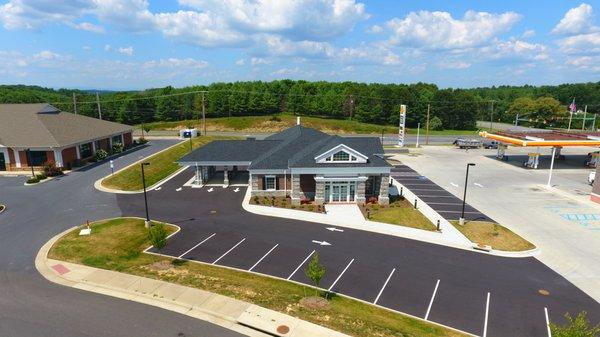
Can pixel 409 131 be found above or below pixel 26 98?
below

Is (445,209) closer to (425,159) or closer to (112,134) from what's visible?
(425,159)

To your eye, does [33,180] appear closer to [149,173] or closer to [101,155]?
[149,173]

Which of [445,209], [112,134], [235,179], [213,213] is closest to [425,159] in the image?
[445,209]

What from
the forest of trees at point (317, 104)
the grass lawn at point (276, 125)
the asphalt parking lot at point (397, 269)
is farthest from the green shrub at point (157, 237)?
the forest of trees at point (317, 104)

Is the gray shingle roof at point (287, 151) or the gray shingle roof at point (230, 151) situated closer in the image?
the gray shingle roof at point (287, 151)

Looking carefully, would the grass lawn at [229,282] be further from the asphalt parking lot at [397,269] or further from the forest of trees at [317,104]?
the forest of trees at [317,104]

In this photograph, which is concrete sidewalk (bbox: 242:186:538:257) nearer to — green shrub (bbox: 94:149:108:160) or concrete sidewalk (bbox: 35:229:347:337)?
concrete sidewalk (bbox: 35:229:347:337)
